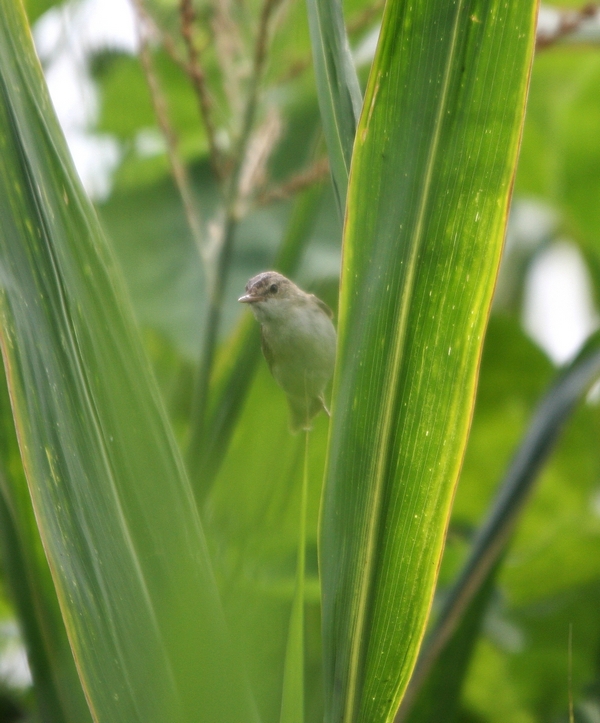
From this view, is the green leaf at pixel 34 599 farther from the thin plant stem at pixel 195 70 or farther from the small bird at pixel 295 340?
the thin plant stem at pixel 195 70

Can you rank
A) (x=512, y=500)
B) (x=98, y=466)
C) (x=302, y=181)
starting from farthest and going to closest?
(x=302, y=181) < (x=512, y=500) < (x=98, y=466)

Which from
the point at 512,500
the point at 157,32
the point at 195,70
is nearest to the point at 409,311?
the point at 512,500

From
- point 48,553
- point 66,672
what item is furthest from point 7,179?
point 66,672

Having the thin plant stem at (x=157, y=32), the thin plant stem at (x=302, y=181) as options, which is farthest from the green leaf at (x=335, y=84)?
the thin plant stem at (x=157, y=32)

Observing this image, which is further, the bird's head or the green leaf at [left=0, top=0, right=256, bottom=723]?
the bird's head

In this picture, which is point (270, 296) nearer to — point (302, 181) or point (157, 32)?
point (302, 181)

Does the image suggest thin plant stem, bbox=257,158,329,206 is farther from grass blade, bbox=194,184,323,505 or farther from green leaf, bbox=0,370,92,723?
green leaf, bbox=0,370,92,723

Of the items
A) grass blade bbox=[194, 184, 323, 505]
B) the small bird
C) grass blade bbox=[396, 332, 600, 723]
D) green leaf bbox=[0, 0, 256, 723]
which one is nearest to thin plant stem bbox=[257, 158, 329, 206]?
grass blade bbox=[194, 184, 323, 505]
